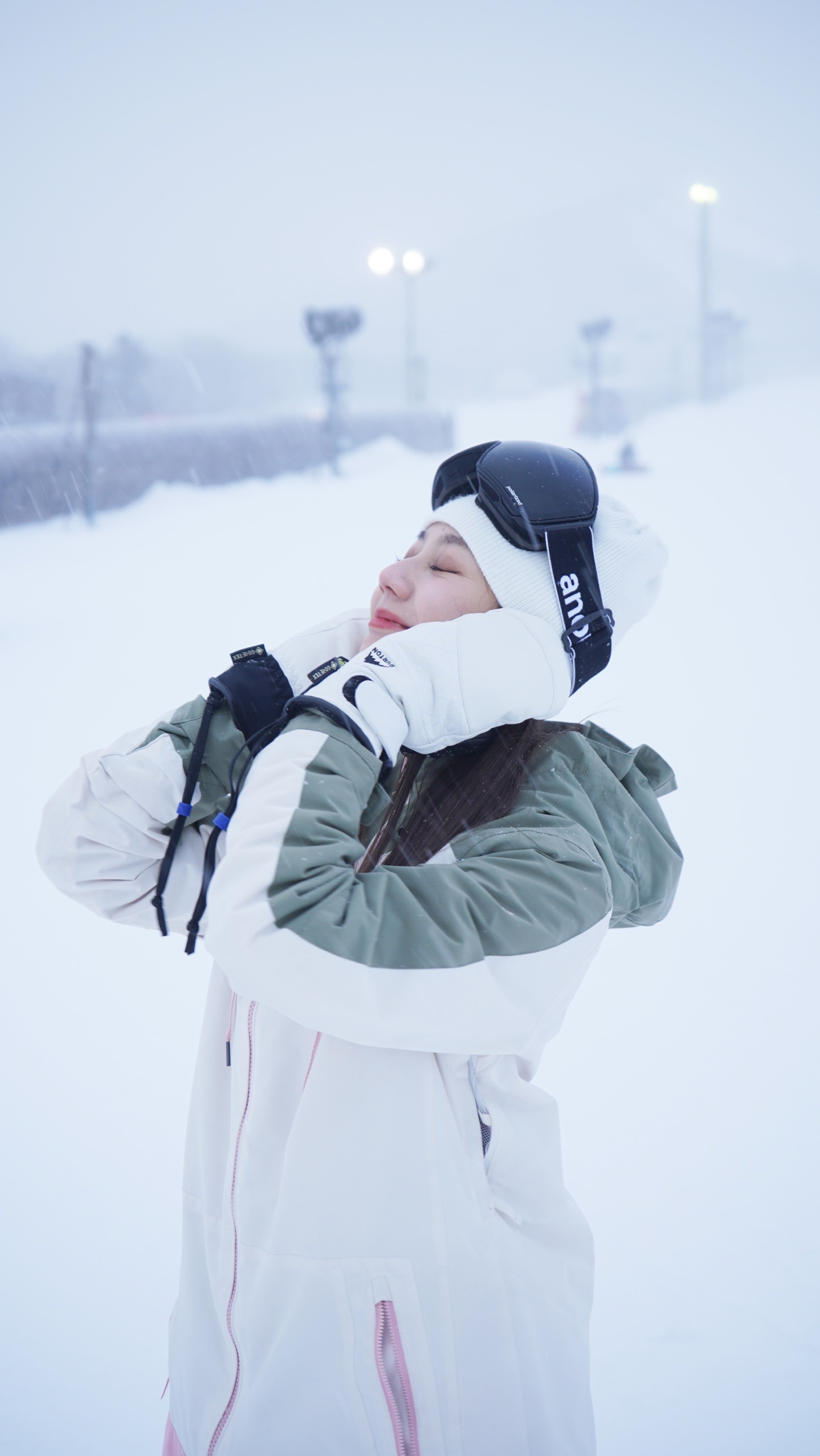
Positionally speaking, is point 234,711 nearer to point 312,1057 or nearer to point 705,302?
point 312,1057

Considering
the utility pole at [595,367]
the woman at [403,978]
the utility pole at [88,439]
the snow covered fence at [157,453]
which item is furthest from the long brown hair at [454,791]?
the utility pole at [595,367]

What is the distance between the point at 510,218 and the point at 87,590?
3.23 metres

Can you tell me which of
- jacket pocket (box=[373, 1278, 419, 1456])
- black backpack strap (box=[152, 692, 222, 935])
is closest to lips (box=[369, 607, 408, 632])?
black backpack strap (box=[152, 692, 222, 935])

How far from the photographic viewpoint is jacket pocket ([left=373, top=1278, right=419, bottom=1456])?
819 millimetres

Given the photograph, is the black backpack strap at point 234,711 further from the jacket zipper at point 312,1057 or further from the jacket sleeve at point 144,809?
the jacket zipper at point 312,1057

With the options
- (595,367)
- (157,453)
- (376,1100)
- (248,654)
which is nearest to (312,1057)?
(376,1100)

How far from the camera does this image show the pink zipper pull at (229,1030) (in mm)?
978

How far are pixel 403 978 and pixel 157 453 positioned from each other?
399 cm

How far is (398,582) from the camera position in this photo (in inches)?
41.2

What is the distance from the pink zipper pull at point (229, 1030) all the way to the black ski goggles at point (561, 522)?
0.55 meters

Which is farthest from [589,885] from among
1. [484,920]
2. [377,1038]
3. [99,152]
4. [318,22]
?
[99,152]

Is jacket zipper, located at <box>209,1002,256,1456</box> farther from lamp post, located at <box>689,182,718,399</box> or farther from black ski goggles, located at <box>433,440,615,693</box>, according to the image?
lamp post, located at <box>689,182,718,399</box>

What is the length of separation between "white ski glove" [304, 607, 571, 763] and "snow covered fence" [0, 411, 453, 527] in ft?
9.98

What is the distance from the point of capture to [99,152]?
3.73 meters
